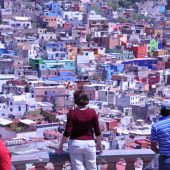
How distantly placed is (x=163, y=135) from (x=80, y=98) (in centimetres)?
45

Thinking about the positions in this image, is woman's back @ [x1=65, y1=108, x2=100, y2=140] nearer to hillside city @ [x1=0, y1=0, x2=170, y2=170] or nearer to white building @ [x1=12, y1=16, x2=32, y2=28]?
hillside city @ [x1=0, y1=0, x2=170, y2=170]

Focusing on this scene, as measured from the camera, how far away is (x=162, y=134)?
2.46m

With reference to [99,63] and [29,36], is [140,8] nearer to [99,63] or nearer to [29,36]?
[29,36]

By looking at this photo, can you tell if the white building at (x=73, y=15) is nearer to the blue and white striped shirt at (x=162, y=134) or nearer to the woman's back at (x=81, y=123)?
the woman's back at (x=81, y=123)

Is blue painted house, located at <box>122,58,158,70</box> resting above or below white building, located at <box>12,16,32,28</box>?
below

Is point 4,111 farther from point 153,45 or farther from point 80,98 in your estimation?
point 153,45

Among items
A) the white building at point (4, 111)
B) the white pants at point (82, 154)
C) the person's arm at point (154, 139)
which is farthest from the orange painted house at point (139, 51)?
the person's arm at point (154, 139)

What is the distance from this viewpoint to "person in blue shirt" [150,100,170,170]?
2.46 meters

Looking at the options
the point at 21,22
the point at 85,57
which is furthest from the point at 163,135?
the point at 21,22

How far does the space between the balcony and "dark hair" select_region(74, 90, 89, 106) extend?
12.7 inches

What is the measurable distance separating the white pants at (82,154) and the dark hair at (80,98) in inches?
7.3

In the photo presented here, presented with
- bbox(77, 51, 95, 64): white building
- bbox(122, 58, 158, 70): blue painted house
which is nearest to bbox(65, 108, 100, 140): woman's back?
bbox(77, 51, 95, 64): white building

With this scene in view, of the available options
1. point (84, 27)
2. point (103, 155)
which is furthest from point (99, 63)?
point (103, 155)

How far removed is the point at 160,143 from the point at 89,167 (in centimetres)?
47
